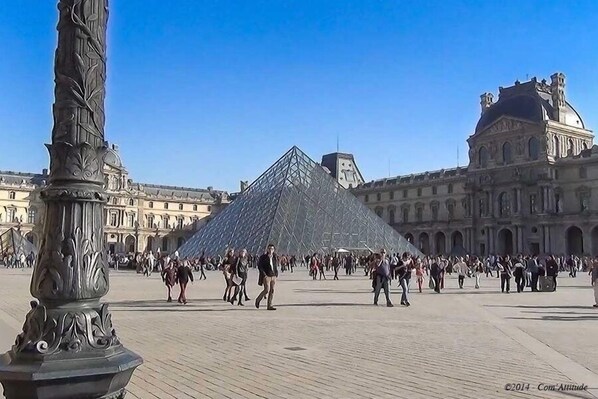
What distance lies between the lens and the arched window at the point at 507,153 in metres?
59.9

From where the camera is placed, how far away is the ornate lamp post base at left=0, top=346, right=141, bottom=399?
2.83m

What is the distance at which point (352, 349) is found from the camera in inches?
284

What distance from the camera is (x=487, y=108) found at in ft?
214

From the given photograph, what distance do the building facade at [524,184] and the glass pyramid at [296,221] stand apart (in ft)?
51.5

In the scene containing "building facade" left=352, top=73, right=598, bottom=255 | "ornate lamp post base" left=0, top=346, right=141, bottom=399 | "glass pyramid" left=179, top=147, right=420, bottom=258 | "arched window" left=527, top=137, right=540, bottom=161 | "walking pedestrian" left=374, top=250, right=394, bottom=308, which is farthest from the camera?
"arched window" left=527, top=137, right=540, bottom=161

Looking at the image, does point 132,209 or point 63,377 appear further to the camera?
point 132,209

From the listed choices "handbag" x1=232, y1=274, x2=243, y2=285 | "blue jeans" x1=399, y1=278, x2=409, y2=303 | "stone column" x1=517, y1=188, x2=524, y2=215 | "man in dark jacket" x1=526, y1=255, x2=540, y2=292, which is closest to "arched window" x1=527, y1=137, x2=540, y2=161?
"stone column" x1=517, y1=188, x2=524, y2=215

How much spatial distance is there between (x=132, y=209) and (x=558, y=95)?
187ft

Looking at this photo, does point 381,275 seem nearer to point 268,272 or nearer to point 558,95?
point 268,272

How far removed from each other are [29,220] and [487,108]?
192ft

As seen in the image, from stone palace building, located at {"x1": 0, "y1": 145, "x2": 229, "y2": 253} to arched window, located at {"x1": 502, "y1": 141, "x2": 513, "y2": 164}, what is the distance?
45042mm

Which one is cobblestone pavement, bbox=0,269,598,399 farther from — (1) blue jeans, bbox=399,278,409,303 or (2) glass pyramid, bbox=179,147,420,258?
(2) glass pyramid, bbox=179,147,420,258

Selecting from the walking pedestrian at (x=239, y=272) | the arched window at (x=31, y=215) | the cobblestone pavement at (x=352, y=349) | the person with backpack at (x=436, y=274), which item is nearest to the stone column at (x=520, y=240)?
the person with backpack at (x=436, y=274)

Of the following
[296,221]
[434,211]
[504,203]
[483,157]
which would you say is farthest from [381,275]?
[434,211]
